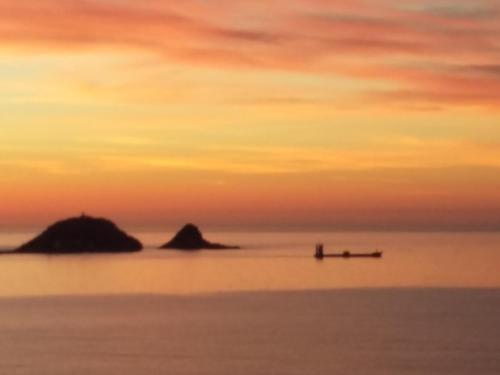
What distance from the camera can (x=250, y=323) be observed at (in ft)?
268

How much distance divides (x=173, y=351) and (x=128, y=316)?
23647 mm

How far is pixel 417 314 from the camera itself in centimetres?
8969

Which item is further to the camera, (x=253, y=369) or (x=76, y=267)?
(x=76, y=267)

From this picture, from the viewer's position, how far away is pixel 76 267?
573 ft

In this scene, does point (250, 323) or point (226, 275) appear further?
point (226, 275)

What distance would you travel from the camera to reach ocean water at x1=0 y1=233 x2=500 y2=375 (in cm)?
6038

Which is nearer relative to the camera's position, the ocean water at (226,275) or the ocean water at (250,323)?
the ocean water at (250,323)

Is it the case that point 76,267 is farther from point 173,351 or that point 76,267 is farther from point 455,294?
point 173,351

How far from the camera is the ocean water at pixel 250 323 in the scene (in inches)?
2377

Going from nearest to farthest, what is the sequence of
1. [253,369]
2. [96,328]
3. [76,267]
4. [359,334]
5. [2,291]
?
[253,369] < [359,334] < [96,328] < [2,291] < [76,267]

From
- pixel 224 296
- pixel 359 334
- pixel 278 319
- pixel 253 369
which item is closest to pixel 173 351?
pixel 253 369

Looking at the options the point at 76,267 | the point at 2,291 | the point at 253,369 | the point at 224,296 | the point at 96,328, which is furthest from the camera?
the point at 76,267

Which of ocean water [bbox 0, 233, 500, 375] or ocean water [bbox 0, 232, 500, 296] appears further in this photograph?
ocean water [bbox 0, 232, 500, 296]

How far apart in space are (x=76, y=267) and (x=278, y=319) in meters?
95.1
